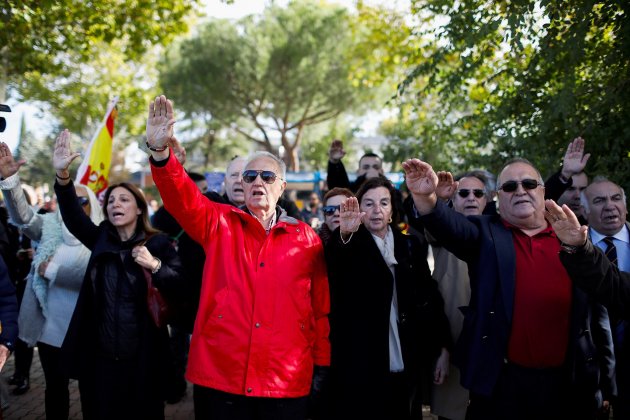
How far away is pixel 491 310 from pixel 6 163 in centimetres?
328

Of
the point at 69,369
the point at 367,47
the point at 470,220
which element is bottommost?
the point at 69,369

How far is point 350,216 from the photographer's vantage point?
9.78ft

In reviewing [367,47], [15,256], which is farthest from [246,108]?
[15,256]

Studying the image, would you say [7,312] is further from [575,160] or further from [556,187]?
[575,160]

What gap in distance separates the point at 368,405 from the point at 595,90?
12.7 feet

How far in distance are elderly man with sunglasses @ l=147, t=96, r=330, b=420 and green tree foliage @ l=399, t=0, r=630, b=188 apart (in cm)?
285

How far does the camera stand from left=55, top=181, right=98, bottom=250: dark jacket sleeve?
3.84 m

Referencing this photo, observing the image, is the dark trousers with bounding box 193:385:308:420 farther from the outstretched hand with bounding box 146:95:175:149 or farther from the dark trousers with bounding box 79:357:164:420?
the outstretched hand with bounding box 146:95:175:149

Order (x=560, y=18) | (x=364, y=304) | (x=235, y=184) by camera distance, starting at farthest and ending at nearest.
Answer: (x=560, y=18)
(x=235, y=184)
(x=364, y=304)

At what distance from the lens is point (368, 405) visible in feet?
10.8

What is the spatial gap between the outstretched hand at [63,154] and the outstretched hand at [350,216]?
2021mm

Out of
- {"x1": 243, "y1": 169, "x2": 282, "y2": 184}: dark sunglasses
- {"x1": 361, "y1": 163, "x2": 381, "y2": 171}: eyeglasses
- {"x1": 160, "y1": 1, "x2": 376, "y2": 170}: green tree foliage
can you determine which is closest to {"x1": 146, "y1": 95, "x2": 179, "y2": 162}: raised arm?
{"x1": 243, "y1": 169, "x2": 282, "y2": 184}: dark sunglasses

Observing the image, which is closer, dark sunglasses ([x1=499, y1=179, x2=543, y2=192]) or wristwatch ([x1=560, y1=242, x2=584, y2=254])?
wristwatch ([x1=560, y1=242, x2=584, y2=254])

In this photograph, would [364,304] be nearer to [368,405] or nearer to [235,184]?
[368,405]
